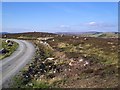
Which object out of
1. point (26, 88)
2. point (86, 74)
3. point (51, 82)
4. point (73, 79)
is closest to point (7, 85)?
point (26, 88)

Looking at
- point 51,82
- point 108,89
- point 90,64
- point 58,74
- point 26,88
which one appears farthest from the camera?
point 90,64

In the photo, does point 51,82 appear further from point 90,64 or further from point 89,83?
point 90,64

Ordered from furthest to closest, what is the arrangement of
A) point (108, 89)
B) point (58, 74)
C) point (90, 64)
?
point (90, 64), point (58, 74), point (108, 89)

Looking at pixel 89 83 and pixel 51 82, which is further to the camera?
pixel 51 82

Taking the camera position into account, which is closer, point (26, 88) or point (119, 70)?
point (26, 88)

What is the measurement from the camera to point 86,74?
26047mm

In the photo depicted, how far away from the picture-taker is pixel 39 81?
25.2m

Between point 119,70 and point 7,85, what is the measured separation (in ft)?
29.0

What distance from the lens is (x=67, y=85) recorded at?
897 inches

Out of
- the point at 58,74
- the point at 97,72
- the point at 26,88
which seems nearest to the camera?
the point at 26,88

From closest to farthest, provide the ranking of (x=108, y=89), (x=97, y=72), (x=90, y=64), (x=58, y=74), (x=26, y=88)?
(x=108, y=89), (x=26, y=88), (x=97, y=72), (x=58, y=74), (x=90, y=64)

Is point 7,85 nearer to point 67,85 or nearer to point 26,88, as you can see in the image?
point 26,88

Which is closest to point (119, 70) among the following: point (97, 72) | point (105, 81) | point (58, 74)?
point (97, 72)

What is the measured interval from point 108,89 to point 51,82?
5.71 metres
